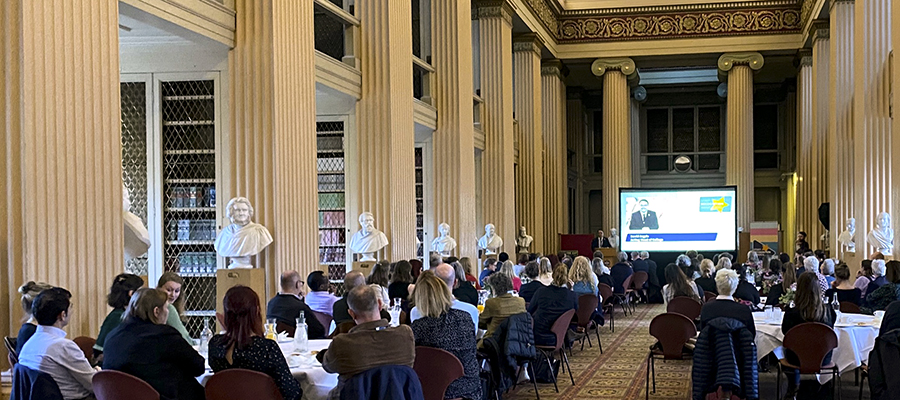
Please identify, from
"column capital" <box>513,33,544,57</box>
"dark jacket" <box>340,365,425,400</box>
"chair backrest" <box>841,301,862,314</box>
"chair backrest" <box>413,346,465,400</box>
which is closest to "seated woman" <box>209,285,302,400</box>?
"dark jacket" <box>340,365,425,400</box>

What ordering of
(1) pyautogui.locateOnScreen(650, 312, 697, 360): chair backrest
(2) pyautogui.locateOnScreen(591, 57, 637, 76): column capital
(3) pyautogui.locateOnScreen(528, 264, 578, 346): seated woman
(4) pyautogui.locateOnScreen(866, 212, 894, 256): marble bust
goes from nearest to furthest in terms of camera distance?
(1) pyautogui.locateOnScreen(650, 312, 697, 360): chair backrest < (3) pyautogui.locateOnScreen(528, 264, 578, 346): seated woman < (4) pyautogui.locateOnScreen(866, 212, 894, 256): marble bust < (2) pyautogui.locateOnScreen(591, 57, 637, 76): column capital

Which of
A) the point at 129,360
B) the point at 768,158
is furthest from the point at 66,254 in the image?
the point at 768,158

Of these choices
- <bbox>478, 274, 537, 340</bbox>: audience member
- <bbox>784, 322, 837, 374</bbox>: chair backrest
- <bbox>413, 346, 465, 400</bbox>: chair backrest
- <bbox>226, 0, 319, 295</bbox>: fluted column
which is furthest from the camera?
<bbox>226, 0, 319, 295</bbox>: fluted column

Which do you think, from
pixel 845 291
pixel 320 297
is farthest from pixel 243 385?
pixel 845 291

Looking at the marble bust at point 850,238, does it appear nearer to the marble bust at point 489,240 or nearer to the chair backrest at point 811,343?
the marble bust at point 489,240

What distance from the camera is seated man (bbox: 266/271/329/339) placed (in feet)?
21.8

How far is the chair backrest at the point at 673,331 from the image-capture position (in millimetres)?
7348

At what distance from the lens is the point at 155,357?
4203 millimetres

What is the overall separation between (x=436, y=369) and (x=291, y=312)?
2.08 metres

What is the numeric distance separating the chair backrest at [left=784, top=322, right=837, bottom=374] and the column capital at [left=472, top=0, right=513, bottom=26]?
42.1 feet

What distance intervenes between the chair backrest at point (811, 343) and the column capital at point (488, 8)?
12.8 meters

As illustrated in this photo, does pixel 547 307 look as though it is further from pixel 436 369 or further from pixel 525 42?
pixel 525 42

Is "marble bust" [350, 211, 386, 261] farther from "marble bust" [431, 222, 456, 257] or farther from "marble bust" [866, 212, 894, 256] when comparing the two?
"marble bust" [866, 212, 894, 256]

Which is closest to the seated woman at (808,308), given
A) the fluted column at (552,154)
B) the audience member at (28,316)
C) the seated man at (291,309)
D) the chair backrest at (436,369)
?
the chair backrest at (436,369)
